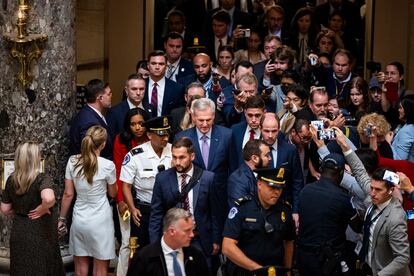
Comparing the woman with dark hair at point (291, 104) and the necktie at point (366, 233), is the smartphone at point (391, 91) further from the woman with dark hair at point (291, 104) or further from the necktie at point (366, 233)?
the necktie at point (366, 233)

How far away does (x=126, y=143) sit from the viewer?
11.7 metres

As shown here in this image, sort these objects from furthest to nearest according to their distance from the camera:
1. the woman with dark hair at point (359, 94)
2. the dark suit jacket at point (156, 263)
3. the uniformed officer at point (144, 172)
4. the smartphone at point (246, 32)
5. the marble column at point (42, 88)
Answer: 1. the smartphone at point (246, 32)
2. the woman with dark hair at point (359, 94)
3. the marble column at point (42, 88)
4. the uniformed officer at point (144, 172)
5. the dark suit jacket at point (156, 263)

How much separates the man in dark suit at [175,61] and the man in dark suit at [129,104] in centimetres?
149

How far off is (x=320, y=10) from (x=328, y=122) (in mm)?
4893

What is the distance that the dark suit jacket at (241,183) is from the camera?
34.3 ft

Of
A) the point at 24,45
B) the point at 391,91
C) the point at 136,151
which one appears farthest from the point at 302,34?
the point at 24,45

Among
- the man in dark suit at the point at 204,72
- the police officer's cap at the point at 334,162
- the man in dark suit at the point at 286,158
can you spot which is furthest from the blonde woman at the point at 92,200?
the man in dark suit at the point at 204,72

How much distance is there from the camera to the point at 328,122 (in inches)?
450

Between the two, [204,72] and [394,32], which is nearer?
[204,72]

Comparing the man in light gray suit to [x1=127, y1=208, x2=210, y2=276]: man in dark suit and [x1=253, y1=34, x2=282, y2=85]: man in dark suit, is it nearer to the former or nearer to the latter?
[x1=127, y1=208, x2=210, y2=276]: man in dark suit

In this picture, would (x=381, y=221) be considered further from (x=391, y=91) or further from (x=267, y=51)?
(x=267, y=51)

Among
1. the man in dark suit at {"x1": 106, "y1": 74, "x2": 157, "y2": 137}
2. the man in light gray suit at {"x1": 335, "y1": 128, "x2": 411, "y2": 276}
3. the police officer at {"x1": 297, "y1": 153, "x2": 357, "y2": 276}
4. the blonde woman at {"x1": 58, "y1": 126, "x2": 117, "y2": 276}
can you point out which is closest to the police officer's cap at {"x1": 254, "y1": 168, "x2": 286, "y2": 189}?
the police officer at {"x1": 297, "y1": 153, "x2": 357, "y2": 276}

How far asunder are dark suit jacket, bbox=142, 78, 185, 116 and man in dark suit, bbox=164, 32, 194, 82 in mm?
900

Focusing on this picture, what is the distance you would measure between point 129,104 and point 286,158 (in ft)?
6.72
